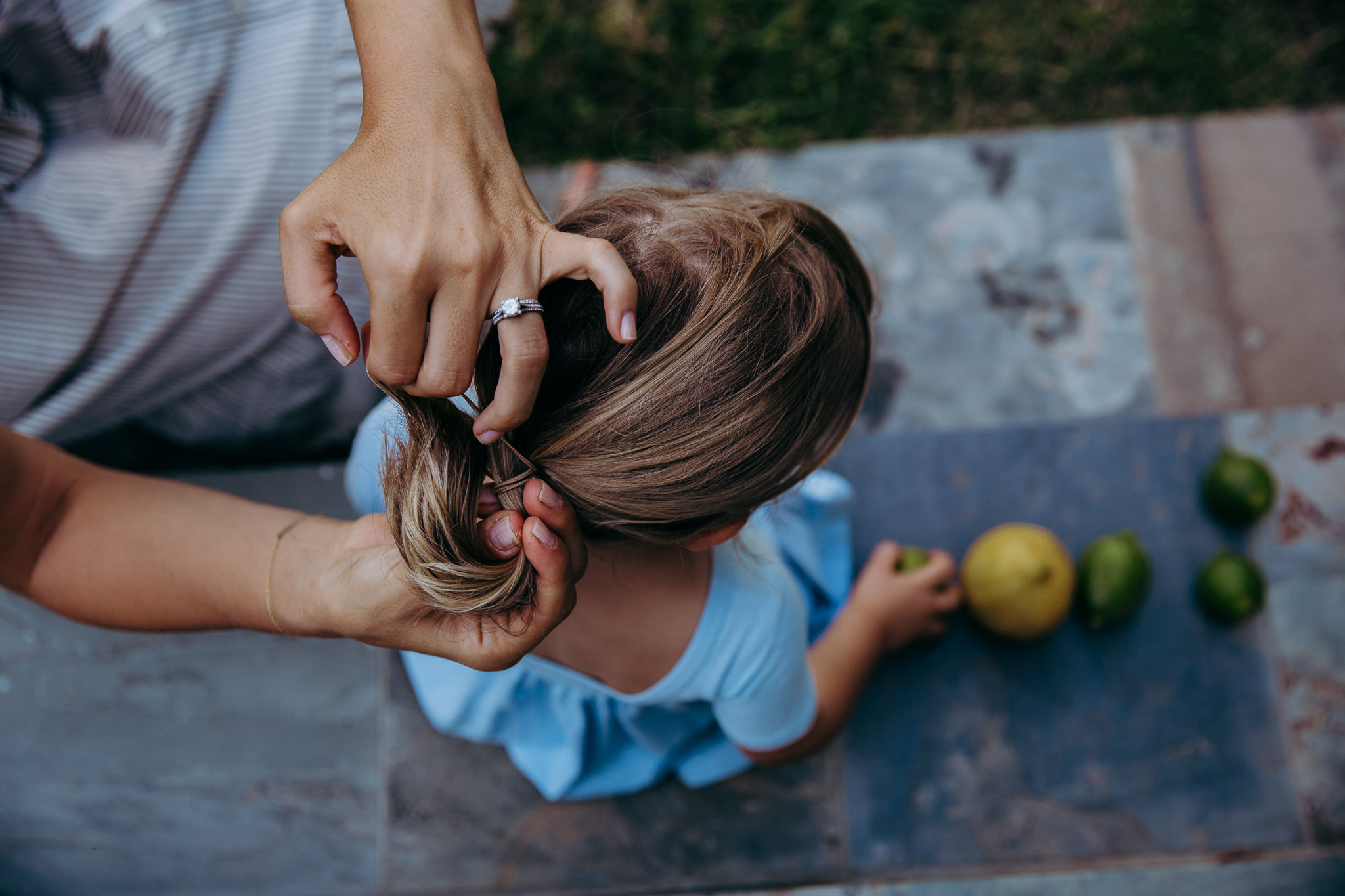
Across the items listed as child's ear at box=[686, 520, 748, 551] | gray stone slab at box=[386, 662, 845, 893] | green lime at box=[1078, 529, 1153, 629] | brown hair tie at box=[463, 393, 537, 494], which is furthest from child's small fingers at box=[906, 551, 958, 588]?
brown hair tie at box=[463, 393, 537, 494]

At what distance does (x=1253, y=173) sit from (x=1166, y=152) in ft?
0.75

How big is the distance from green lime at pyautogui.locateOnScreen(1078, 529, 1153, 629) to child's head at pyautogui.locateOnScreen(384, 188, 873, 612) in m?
1.04

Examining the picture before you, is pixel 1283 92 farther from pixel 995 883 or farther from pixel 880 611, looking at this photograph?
pixel 995 883

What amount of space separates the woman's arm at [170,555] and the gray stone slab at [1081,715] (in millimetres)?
1230

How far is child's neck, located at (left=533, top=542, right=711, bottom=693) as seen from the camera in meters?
1.19

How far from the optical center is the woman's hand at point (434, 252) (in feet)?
2.57

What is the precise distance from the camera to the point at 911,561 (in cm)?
180

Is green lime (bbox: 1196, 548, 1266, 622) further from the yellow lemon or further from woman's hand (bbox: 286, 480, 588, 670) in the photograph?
woman's hand (bbox: 286, 480, 588, 670)

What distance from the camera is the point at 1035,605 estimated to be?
1677mm

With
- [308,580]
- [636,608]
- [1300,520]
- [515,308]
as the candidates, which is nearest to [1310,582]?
[1300,520]

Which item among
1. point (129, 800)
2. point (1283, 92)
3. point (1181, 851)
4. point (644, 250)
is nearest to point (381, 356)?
point (644, 250)

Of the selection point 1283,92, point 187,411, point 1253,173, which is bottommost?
point 187,411

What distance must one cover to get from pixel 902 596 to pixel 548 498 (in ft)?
3.50

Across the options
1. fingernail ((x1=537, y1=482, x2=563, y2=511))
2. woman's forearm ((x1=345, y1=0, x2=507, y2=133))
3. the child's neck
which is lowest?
the child's neck
